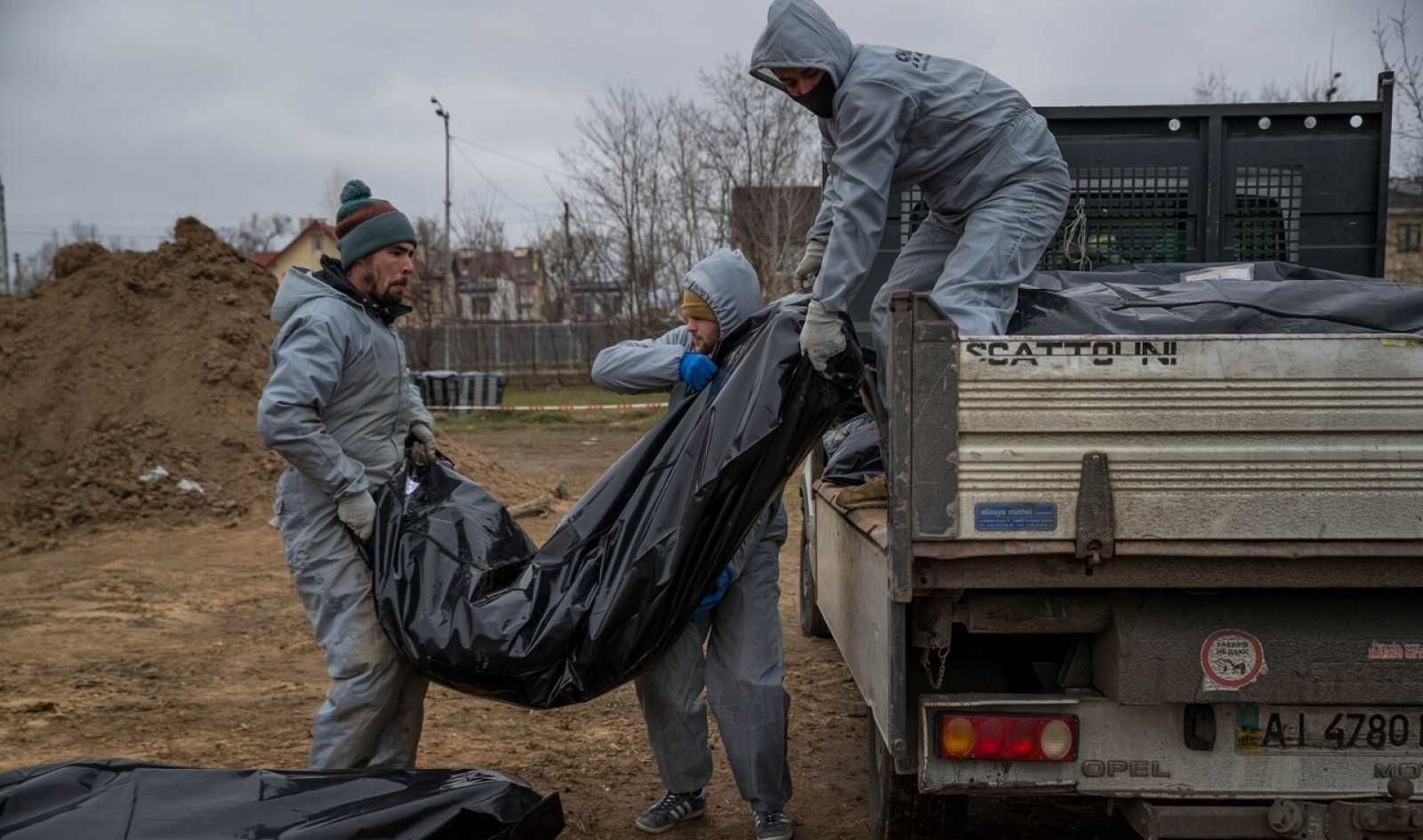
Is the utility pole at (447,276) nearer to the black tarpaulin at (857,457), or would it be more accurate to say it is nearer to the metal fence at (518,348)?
the metal fence at (518,348)

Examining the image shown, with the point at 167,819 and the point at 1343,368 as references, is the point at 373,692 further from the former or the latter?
the point at 1343,368

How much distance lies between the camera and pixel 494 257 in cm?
3781

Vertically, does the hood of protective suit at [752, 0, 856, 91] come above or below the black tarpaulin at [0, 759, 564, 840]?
above

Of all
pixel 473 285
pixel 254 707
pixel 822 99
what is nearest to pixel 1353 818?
pixel 822 99

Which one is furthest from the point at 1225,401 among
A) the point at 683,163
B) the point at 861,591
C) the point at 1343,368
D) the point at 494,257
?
the point at 494,257

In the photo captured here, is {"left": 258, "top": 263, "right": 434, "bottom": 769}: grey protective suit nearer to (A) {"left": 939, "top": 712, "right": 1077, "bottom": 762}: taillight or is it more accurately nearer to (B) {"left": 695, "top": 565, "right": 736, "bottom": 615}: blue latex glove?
(B) {"left": 695, "top": 565, "right": 736, "bottom": 615}: blue latex glove

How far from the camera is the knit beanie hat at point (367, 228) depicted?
12.5 feet

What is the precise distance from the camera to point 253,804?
2912 mm

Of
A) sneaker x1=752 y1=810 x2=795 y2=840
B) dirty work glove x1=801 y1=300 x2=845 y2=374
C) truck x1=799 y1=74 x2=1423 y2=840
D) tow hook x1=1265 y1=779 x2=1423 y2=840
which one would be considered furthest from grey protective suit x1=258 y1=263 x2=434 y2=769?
tow hook x1=1265 y1=779 x2=1423 y2=840

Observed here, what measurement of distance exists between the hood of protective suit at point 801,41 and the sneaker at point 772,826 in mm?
2292

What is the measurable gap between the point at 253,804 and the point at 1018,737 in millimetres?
1872

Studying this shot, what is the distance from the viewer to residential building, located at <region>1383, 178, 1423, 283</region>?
14.7m

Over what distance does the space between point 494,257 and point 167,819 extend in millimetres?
35966

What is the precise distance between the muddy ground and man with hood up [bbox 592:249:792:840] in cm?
23
